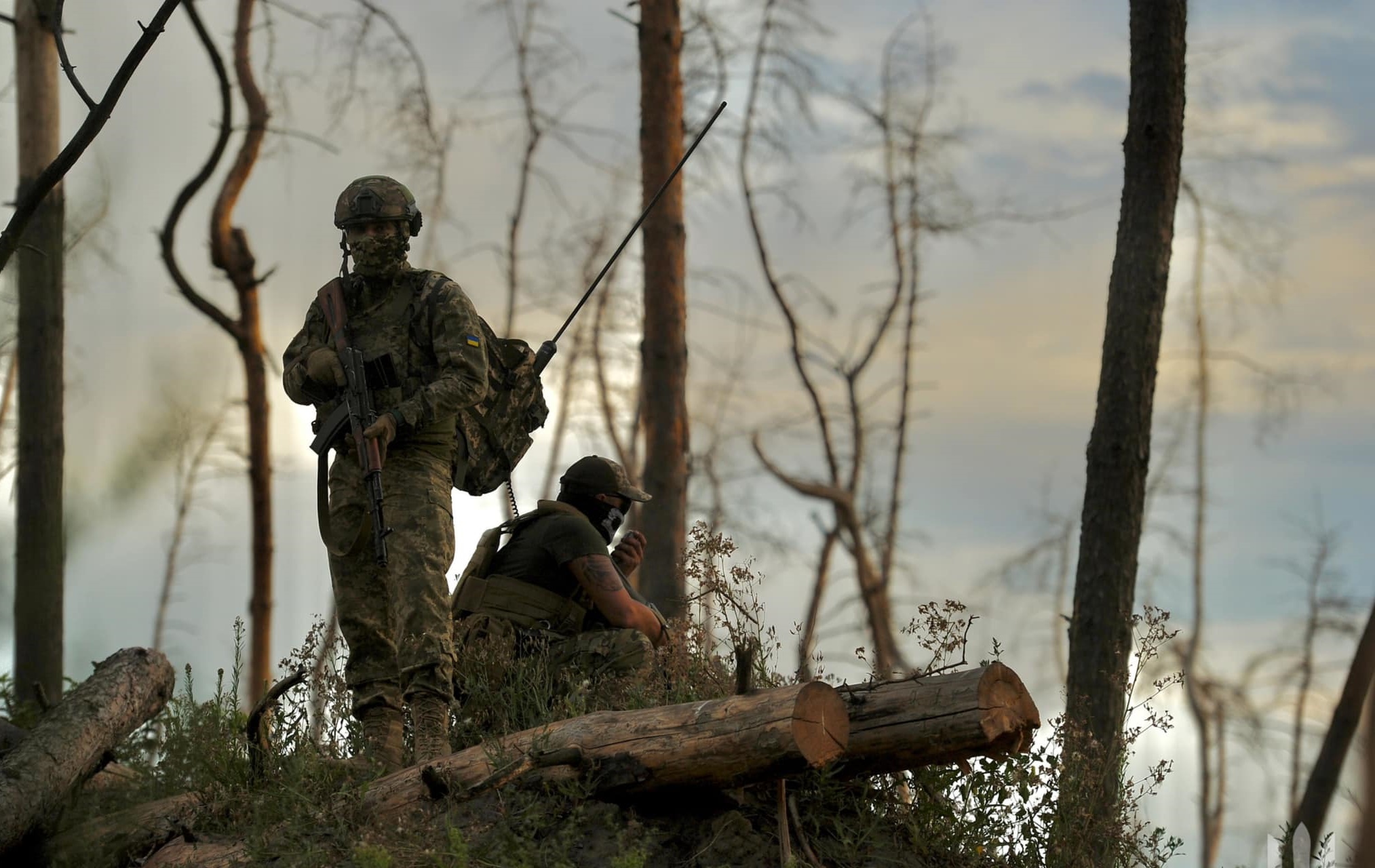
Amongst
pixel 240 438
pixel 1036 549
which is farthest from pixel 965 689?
pixel 1036 549

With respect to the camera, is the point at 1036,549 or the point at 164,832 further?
the point at 1036,549

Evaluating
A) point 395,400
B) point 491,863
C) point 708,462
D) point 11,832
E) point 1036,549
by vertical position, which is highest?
point 708,462

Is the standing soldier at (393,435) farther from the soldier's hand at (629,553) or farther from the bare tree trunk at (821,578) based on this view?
the bare tree trunk at (821,578)

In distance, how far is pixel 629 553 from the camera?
26.1ft

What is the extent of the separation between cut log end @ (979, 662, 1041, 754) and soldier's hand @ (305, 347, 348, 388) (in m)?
3.34

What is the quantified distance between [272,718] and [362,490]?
1270 mm

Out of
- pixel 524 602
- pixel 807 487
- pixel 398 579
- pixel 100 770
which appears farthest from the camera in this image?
pixel 807 487

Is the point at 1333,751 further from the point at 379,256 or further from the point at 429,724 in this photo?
the point at 379,256

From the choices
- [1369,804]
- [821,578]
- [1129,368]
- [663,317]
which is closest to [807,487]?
[821,578]

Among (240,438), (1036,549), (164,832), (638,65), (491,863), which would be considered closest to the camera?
(491,863)

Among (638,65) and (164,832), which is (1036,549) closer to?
(638,65)

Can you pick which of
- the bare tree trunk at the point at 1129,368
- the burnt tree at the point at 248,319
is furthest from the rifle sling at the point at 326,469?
the burnt tree at the point at 248,319

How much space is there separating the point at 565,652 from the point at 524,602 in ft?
1.26

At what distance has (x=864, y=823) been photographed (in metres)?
6.10
